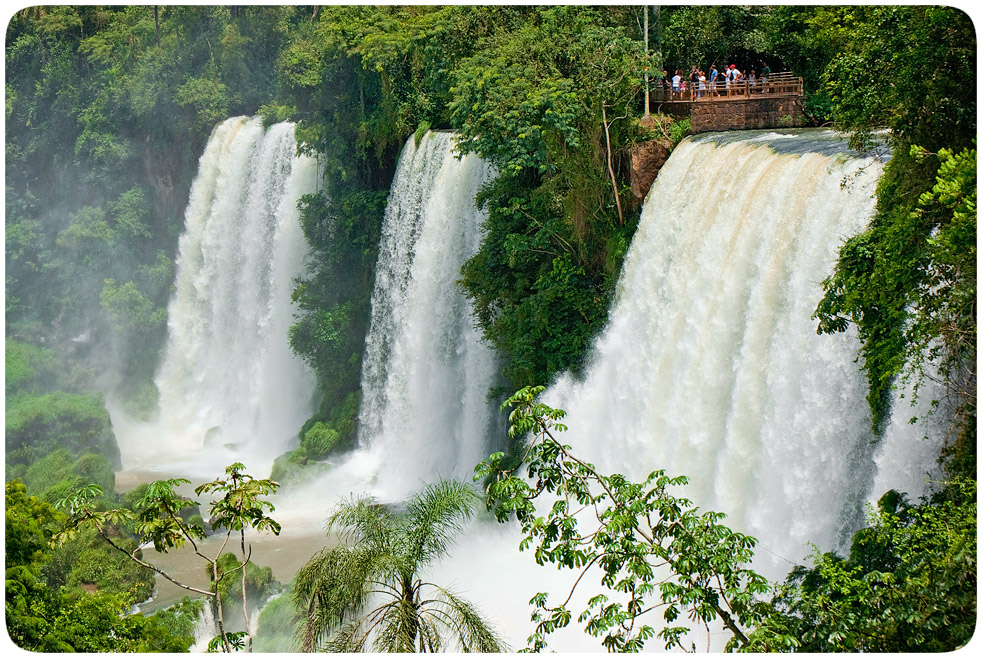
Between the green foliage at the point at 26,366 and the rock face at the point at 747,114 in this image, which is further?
the green foliage at the point at 26,366

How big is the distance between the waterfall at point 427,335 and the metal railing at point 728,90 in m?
3.55

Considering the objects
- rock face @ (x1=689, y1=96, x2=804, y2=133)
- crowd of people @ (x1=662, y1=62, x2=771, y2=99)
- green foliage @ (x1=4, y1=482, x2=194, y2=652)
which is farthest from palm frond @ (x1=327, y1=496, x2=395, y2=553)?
crowd of people @ (x1=662, y1=62, x2=771, y2=99)

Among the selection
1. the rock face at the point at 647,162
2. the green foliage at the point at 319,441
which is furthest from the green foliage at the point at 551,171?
the green foliage at the point at 319,441

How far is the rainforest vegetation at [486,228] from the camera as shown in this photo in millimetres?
7617

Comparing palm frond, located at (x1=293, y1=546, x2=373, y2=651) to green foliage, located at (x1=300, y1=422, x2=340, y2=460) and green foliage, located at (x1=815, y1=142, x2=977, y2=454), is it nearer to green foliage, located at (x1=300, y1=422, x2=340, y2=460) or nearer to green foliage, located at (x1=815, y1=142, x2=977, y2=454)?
green foliage, located at (x1=815, y1=142, x2=977, y2=454)

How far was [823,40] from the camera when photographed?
1688cm

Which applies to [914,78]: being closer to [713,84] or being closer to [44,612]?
[713,84]

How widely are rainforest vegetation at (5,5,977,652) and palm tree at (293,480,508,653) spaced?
0.54 feet

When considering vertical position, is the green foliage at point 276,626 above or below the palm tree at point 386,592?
below

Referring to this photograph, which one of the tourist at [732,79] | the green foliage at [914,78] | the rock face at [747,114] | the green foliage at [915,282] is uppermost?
the green foliage at [914,78]

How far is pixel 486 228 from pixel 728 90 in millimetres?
4651

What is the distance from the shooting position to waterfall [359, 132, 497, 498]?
18.4 metres

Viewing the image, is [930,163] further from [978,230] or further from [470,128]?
[470,128]

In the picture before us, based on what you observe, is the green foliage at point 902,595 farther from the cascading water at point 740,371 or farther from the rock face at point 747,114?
the rock face at point 747,114
